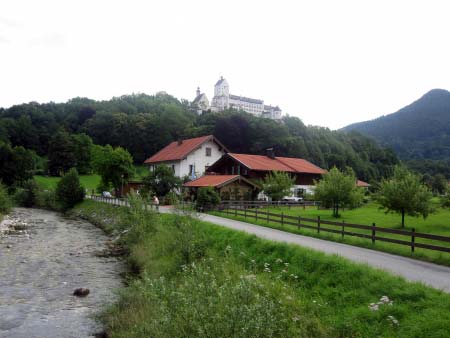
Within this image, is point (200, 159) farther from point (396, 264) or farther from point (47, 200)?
point (396, 264)

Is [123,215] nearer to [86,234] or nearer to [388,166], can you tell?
[86,234]

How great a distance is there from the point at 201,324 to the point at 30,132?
Result: 100036 millimetres

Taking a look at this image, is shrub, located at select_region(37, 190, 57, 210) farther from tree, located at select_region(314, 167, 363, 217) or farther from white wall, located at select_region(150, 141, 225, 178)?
tree, located at select_region(314, 167, 363, 217)

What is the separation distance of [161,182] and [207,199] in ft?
39.3

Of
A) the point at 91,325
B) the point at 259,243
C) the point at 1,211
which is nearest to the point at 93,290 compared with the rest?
the point at 91,325

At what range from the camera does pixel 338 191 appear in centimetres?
2906

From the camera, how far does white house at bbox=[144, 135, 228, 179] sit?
170 feet

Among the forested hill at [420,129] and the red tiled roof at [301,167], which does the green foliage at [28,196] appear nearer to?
the red tiled roof at [301,167]

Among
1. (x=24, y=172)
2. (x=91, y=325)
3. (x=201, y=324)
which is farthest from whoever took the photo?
(x=24, y=172)

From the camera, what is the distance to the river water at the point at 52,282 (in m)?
11.4

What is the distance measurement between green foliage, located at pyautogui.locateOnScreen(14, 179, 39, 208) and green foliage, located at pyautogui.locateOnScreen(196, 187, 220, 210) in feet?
115

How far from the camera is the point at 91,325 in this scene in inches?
451

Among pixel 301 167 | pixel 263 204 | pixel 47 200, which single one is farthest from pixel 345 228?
pixel 47 200

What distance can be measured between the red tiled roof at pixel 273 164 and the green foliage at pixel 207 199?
1256 cm
